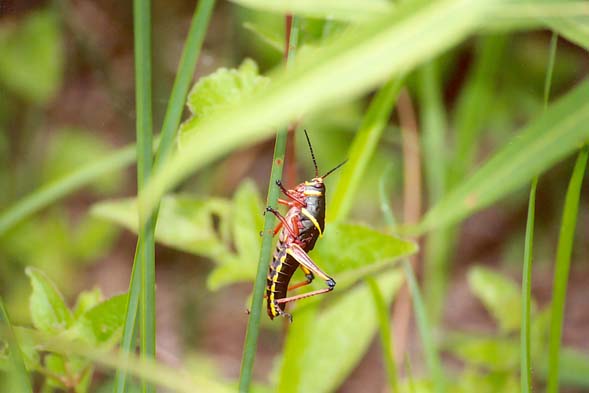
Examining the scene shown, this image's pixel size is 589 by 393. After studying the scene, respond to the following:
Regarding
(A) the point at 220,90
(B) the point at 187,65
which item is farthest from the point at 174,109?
(A) the point at 220,90

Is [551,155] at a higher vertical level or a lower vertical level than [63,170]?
lower

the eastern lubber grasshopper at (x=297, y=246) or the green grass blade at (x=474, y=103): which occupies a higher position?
the green grass blade at (x=474, y=103)

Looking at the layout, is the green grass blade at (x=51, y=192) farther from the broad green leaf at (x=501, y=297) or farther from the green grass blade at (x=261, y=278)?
the broad green leaf at (x=501, y=297)

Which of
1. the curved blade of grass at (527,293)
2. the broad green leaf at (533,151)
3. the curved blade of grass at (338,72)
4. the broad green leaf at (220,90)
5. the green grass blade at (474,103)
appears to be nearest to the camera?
the curved blade of grass at (338,72)

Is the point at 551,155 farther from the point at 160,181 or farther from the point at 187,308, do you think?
the point at 187,308

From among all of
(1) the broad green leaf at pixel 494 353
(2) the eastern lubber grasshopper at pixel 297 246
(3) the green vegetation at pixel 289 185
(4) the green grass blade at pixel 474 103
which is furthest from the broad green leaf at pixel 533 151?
(4) the green grass blade at pixel 474 103

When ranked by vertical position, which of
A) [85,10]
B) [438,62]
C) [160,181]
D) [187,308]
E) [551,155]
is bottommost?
[160,181]

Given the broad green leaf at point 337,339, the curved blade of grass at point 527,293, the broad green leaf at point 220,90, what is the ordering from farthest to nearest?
the broad green leaf at point 337,339 → the broad green leaf at point 220,90 → the curved blade of grass at point 527,293

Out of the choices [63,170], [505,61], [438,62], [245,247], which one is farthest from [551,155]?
[63,170]

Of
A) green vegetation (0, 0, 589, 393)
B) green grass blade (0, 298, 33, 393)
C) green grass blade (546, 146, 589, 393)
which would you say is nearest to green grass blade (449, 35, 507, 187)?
green vegetation (0, 0, 589, 393)
